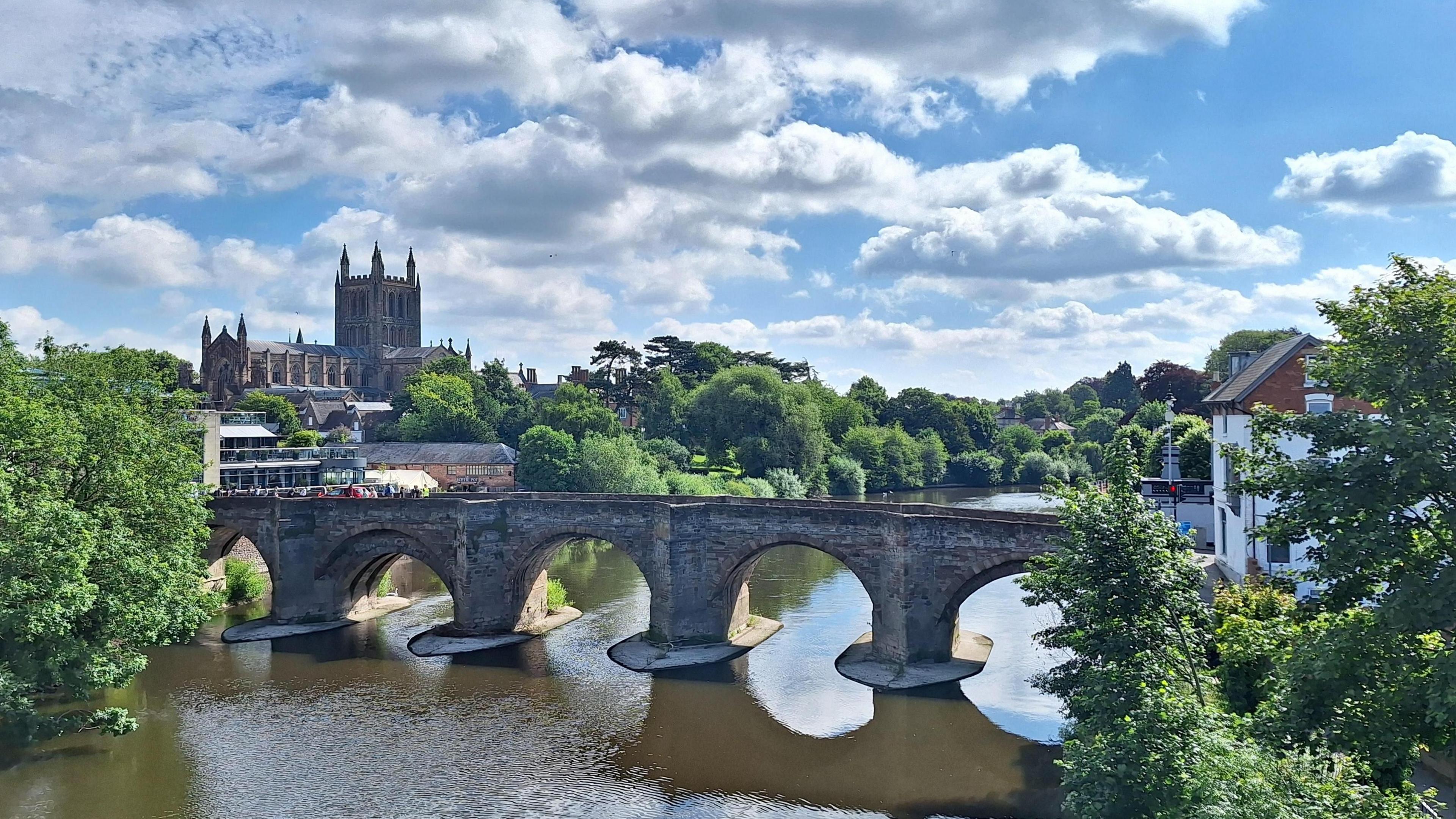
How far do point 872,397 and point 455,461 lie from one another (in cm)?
5405

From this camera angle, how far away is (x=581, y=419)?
8400 cm

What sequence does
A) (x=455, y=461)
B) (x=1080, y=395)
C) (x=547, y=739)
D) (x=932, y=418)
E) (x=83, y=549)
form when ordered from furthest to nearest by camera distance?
(x=1080, y=395), (x=932, y=418), (x=455, y=461), (x=547, y=739), (x=83, y=549)

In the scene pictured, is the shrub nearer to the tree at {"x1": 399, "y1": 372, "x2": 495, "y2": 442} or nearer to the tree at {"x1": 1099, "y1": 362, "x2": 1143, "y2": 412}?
the tree at {"x1": 399, "y1": 372, "x2": 495, "y2": 442}

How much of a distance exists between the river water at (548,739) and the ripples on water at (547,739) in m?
0.07

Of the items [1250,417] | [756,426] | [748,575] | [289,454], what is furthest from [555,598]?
[756,426]

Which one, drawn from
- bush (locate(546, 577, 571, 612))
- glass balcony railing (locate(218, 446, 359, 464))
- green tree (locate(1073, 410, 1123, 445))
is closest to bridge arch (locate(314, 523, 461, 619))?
bush (locate(546, 577, 571, 612))

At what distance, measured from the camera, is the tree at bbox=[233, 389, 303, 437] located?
89750 millimetres

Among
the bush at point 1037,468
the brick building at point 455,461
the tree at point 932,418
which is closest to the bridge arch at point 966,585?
the brick building at point 455,461

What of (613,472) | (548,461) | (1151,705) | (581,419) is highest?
(581,419)

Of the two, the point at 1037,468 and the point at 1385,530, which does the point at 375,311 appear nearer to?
the point at 1037,468

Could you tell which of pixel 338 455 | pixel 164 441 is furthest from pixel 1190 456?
pixel 338 455

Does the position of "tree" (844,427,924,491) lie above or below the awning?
below

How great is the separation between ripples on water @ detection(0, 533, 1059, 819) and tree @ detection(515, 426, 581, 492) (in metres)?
34.7

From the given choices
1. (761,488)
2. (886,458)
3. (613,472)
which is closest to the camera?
(613,472)
